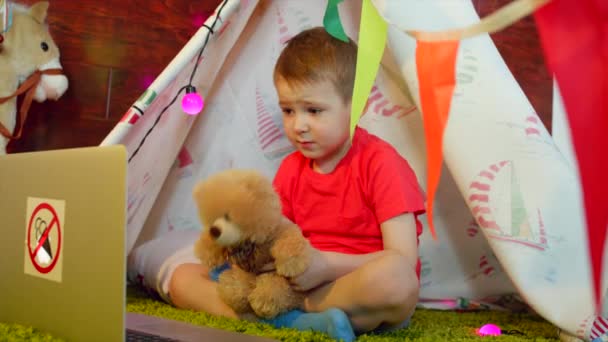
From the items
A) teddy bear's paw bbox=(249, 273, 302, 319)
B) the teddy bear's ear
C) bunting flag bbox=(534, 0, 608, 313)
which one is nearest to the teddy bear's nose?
teddy bear's paw bbox=(249, 273, 302, 319)

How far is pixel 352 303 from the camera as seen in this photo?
0.97 metres

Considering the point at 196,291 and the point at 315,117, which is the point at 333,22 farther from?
the point at 196,291

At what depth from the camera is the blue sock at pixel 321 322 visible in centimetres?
A: 93

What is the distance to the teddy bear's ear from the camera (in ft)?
5.03

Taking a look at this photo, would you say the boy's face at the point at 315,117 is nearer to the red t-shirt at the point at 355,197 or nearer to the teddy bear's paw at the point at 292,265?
the red t-shirt at the point at 355,197

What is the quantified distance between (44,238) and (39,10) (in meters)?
0.97

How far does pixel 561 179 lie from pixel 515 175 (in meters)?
0.07

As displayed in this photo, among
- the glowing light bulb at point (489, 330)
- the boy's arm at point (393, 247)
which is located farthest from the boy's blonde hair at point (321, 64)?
the glowing light bulb at point (489, 330)

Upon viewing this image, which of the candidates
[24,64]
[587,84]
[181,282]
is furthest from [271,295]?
[24,64]

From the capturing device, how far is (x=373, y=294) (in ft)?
3.14

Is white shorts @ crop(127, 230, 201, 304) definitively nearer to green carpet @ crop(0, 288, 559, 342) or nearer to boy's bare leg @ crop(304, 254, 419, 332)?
green carpet @ crop(0, 288, 559, 342)

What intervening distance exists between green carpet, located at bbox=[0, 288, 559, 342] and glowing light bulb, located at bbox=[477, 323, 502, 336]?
16 mm

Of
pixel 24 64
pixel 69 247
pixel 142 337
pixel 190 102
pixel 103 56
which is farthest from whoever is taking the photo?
pixel 103 56

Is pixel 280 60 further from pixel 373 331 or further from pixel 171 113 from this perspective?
pixel 373 331
